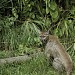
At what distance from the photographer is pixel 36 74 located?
670cm

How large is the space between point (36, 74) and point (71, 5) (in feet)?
8.96

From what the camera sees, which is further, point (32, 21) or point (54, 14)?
point (32, 21)

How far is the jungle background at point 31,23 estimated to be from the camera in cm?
812

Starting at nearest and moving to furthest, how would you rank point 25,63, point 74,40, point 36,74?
point 36,74 < point 25,63 < point 74,40

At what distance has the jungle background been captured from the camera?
8.12 m

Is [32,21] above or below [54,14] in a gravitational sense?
below

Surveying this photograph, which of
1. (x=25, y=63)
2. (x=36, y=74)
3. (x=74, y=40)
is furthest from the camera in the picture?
(x=74, y=40)

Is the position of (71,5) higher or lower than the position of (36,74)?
higher

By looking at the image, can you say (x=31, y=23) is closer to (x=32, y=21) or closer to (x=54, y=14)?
(x=32, y=21)

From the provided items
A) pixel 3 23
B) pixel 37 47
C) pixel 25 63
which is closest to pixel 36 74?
pixel 25 63

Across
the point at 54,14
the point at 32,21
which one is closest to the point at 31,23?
the point at 32,21

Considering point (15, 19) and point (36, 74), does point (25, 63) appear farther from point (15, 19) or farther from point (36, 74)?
point (15, 19)

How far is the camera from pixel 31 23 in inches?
330

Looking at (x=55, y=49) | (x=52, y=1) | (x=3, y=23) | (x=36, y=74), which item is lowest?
(x=36, y=74)
